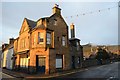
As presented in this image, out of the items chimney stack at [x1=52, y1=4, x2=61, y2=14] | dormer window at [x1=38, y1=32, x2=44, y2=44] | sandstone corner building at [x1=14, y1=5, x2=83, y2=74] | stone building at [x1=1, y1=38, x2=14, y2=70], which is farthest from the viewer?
stone building at [x1=1, y1=38, x2=14, y2=70]

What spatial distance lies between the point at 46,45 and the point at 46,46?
0.58 ft

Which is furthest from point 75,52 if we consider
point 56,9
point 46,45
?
point 56,9

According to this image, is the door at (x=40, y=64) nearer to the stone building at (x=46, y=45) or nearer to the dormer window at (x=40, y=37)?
the stone building at (x=46, y=45)

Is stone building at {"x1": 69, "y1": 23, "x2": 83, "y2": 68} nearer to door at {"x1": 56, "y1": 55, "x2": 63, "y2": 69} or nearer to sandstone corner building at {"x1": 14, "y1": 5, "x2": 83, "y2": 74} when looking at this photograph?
sandstone corner building at {"x1": 14, "y1": 5, "x2": 83, "y2": 74}

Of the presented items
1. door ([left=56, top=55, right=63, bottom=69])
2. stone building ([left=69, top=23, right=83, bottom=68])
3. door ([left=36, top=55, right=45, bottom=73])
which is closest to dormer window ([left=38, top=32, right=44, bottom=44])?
door ([left=36, top=55, right=45, bottom=73])

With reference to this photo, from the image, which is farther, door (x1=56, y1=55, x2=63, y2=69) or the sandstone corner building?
door (x1=56, y1=55, x2=63, y2=69)

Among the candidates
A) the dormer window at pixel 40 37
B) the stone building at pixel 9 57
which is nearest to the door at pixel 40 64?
the dormer window at pixel 40 37

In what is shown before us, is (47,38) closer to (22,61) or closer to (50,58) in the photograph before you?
(50,58)

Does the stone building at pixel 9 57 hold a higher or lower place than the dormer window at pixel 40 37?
lower

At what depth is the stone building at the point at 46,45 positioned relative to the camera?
88.9 ft

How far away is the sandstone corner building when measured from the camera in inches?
1067

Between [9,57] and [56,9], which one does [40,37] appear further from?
[9,57]

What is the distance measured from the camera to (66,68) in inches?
1195

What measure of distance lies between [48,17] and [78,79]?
14350 millimetres
